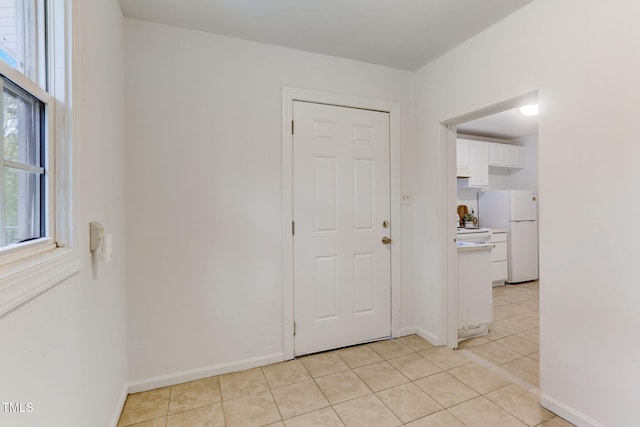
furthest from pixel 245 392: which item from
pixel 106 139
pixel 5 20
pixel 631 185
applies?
pixel 631 185

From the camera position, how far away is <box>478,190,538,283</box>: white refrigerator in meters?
4.54

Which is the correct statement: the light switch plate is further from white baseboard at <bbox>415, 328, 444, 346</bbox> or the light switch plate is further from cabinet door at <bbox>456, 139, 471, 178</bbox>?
cabinet door at <bbox>456, 139, 471, 178</bbox>

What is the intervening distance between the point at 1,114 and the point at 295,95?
180 centimetres

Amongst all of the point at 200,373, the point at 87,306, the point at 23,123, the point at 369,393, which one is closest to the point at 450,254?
the point at 369,393

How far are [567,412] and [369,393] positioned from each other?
110 centimetres

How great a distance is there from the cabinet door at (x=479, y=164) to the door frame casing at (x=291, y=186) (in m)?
2.60

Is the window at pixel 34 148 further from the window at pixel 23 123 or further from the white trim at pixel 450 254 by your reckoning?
the white trim at pixel 450 254

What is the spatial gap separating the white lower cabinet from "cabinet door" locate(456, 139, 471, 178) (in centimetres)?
103

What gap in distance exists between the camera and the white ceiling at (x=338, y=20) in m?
1.81

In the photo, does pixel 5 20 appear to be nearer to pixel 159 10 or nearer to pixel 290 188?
pixel 159 10

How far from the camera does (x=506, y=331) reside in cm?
284

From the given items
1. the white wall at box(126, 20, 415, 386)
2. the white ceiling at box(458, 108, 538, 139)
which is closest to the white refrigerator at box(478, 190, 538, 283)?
the white ceiling at box(458, 108, 538, 139)

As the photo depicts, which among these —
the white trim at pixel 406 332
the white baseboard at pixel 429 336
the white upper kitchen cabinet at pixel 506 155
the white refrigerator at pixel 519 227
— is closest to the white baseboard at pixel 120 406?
the white trim at pixel 406 332

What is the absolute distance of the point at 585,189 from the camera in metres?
1.56
